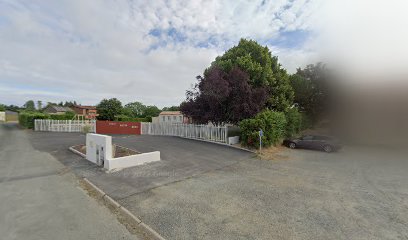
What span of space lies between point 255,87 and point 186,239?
→ 15.2 metres

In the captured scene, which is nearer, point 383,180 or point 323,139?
point 383,180

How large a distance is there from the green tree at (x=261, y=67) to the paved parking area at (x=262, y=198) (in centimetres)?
946

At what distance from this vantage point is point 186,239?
11.8ft

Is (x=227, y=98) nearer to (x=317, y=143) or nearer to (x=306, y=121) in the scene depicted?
(x=317, y=143)

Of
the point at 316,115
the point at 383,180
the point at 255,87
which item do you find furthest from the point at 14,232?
the point at 316,115

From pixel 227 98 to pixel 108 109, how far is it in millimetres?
30314

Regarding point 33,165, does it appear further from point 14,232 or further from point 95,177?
point 14,232

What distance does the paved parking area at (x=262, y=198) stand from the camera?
3963 millimetres

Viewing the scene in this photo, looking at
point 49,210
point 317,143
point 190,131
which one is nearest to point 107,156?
point 49,210

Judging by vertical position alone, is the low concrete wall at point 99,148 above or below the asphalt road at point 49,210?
above

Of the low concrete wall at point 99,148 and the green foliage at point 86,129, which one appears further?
the green foliage at point 86,129

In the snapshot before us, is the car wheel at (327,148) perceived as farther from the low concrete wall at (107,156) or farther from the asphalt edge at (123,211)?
the asphalt edge at (123,211)

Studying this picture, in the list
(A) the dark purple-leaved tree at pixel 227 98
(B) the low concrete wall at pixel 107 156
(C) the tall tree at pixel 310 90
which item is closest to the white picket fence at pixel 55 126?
(A) the dark purple-leaved tree at pixel 227 98

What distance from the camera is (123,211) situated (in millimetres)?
4617
